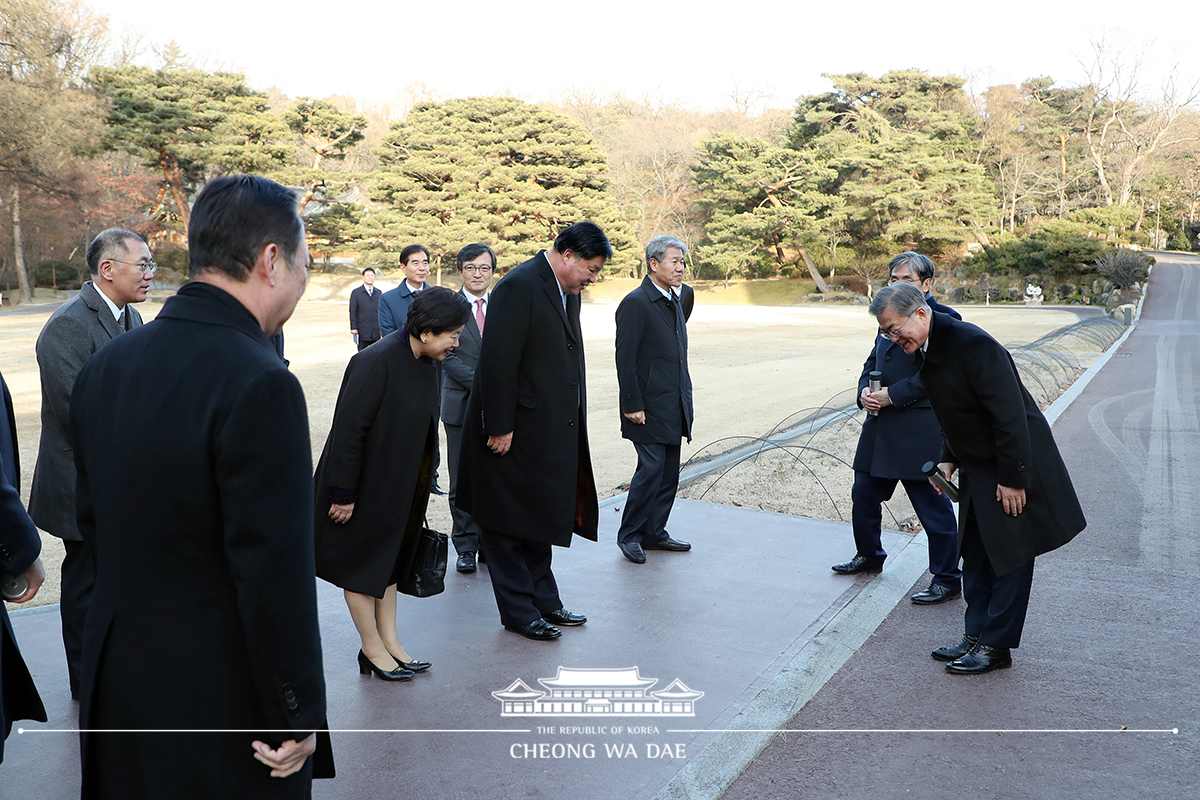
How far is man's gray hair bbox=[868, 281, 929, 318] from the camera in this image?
329 centimetres

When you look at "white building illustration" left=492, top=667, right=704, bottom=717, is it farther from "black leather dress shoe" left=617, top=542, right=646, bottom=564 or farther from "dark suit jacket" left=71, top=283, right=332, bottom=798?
"dark suit jacket" left=71, top=283, right=332, bottom=798

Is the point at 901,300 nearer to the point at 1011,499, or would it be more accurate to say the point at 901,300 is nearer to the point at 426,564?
the point at 1011,499

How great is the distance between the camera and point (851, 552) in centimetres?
484

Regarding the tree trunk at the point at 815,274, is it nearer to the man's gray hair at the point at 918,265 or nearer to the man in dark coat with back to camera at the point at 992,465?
the man's gray hair at the point at 918,265

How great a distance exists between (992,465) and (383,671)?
2.55m

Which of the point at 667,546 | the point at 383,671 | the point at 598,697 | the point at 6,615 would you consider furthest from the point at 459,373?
the point at 6,615

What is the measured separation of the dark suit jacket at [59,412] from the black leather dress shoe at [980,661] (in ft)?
11.1

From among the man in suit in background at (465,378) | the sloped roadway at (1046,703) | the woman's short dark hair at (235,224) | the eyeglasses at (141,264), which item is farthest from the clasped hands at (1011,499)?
the eyeglasses at (141,264)

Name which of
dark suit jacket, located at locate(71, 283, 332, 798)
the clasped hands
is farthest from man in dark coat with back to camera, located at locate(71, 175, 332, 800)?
the clasped hands

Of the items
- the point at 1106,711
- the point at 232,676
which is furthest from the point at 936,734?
the point at 232,676

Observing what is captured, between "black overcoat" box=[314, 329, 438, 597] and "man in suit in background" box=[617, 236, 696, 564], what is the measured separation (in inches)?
73.7

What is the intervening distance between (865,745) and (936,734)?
283 mm

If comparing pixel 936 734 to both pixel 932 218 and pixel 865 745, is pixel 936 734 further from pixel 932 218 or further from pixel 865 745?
pixel 932 218

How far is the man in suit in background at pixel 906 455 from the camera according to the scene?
4.12 m
